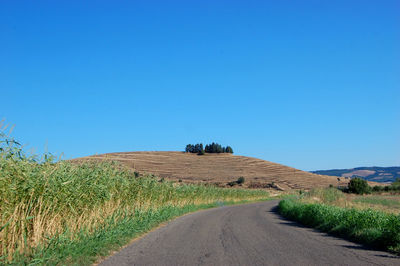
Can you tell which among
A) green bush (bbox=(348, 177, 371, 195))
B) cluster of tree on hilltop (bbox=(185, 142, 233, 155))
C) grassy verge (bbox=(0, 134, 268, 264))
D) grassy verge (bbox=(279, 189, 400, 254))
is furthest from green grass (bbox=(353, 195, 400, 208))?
cluster of tree on hilltop (bbox=(185, 142, 233, 155))

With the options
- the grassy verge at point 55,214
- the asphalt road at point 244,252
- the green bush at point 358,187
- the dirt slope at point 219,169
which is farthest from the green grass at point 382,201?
the dirt slope at point 219,169

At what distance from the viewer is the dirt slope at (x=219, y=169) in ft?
246

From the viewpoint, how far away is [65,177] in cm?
1044

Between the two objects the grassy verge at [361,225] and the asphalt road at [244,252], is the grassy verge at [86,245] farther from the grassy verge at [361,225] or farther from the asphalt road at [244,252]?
the grassy verge at [361,225]

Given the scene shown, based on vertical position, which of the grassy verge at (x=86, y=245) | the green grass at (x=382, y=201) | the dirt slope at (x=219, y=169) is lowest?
the grassy verge at (x=86, y=245)

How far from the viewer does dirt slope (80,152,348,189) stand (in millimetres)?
75000

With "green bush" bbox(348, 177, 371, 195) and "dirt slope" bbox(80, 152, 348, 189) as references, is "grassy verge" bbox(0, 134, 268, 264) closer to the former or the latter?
"green bush" bbox(348, 177, 371, 195)

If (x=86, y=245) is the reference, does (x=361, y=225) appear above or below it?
above

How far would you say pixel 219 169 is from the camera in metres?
84.2

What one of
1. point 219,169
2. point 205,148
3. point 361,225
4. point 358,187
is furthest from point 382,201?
point 205,148

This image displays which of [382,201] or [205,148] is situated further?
[205,148]

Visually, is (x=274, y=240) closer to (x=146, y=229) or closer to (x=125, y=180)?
(x=146, y=229)

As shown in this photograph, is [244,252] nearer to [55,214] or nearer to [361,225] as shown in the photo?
[55,214]

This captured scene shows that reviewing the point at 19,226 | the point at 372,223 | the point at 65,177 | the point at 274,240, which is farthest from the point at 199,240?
the point at 372,223
